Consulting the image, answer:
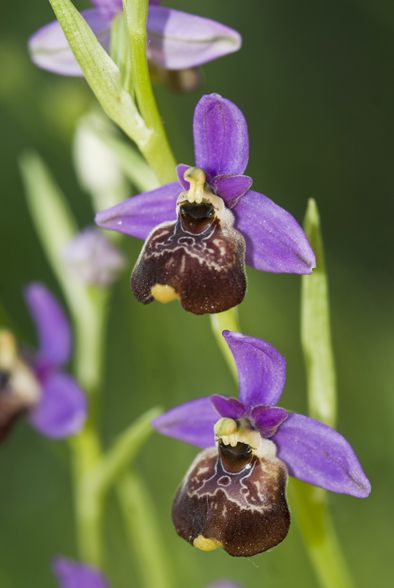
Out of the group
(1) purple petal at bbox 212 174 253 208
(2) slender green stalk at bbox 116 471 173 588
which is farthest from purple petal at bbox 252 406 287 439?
(2) slender green stalk at bbox 116 471 173 588

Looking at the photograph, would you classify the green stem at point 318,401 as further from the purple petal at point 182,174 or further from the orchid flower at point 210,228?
the purple petal at point 182,174

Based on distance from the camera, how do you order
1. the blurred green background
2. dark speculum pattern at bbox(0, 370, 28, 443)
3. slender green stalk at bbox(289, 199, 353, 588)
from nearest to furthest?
slender green stalk at bbox(289, 199, 353, 588)
dark speculum pattern at bbox(0, 370, 28, 443)
the blurred green background

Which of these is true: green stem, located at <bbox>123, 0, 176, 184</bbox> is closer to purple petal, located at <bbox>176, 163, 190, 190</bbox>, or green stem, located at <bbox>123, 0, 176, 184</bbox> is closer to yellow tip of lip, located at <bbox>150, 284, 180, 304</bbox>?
purple petal, located at <bbox>176, 163, 190, 190</bbox>

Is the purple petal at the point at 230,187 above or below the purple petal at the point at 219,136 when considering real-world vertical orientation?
below

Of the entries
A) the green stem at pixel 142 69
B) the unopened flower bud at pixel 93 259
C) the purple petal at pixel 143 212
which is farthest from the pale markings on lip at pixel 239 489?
the unopened flower bud at pixel 93 259

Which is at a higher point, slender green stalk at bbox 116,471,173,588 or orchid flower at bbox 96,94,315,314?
orchid flower at bbox 96,94,315,314

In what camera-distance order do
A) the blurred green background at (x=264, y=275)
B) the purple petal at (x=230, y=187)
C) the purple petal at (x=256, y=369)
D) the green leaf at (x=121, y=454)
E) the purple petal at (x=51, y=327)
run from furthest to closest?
the blurred green background at (x=264, y=275)
the purple petal at (x=51, y=327)
the green leaf at (x=121, y=454)
the purple petal at (x=230, y=187)
the purple petal at (x=256, y=369)

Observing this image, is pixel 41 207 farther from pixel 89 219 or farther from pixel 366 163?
pixel 366 163

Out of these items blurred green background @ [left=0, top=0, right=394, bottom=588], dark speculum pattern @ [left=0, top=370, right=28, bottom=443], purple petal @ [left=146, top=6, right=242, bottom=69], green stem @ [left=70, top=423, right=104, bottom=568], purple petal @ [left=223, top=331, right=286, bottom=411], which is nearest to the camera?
purple petal @ [left=223, top=331, right=286, bottom=411]
